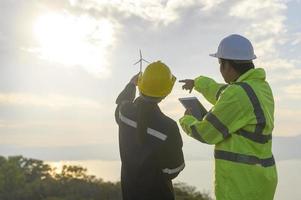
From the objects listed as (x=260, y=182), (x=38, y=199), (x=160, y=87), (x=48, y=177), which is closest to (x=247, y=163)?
(x=260, y=182)

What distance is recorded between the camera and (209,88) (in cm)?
693

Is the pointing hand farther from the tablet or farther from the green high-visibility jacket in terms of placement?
the green high-visibility jacket

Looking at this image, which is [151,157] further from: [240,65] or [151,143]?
[240,65]

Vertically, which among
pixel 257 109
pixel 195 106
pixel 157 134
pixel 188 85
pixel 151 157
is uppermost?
pixel 188 85

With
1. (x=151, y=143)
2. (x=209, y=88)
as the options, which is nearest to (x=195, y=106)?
(x=209, y=88)

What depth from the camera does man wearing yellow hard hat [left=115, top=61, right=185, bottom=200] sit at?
238 inches

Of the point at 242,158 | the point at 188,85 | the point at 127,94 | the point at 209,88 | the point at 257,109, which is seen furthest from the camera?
the point at 188,85

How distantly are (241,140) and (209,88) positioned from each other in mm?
1281

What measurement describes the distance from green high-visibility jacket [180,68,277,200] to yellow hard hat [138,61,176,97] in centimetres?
49

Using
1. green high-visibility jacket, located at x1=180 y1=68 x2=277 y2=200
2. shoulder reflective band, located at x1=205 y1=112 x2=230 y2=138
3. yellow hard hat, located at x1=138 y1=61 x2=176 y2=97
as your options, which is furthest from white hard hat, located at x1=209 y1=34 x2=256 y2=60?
shoulder reflective band, located at x1=205 y1=112 x2=230 y2=138

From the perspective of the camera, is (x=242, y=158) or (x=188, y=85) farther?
(x=188, y=85)

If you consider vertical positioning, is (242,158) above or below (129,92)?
below

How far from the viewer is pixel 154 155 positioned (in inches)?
237

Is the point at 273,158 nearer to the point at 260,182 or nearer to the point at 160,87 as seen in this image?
the point at 260,182
